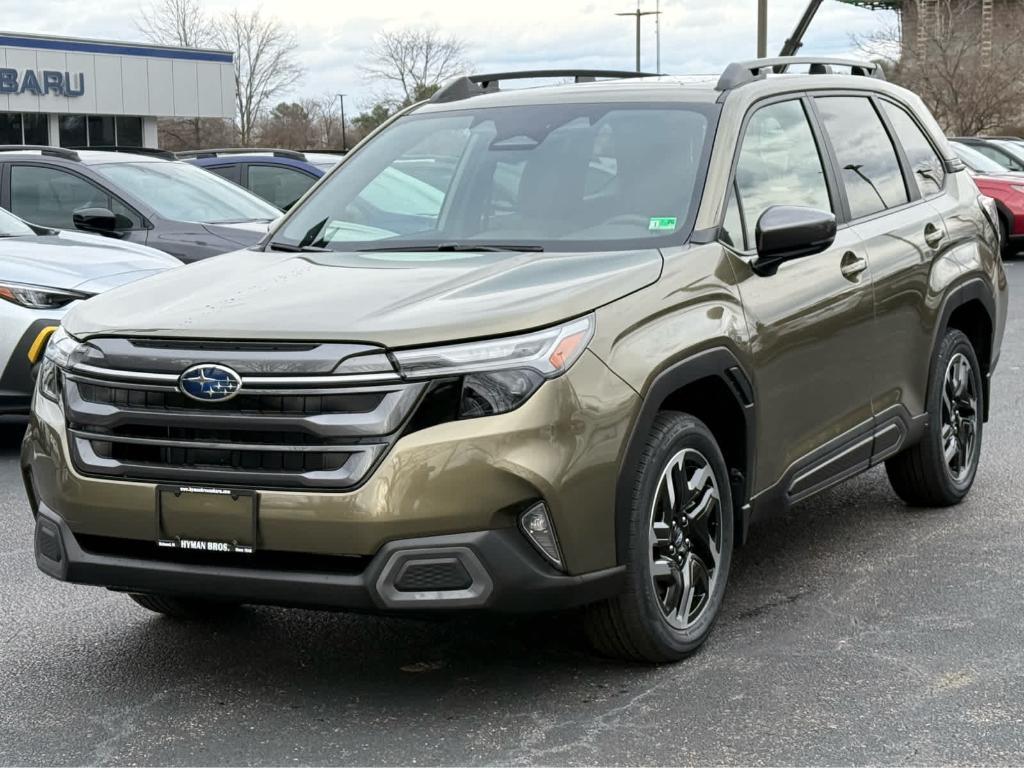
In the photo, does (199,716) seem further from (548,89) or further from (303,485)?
(548,89)

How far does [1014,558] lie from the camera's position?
575 centimetres

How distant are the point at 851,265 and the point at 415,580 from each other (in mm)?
2307

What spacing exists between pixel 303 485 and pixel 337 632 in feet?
4.00

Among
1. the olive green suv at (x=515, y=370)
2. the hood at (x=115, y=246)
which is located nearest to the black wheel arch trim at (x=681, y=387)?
the olive green suv at (x=515, y=370)

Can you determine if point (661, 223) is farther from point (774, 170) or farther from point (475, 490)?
point (475, 490)

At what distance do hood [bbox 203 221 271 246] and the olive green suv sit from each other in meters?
5.15

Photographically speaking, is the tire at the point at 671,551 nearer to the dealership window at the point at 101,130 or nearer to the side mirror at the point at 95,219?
the side mirror at the point at 95,219

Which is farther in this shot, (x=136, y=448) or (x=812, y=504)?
(x=812, y=504)

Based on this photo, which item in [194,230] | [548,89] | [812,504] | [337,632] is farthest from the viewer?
[194,230]

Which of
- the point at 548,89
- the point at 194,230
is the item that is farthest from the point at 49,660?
the point at 194,230

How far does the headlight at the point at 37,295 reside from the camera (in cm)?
801

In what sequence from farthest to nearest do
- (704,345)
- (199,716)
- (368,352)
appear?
(704,345), (199,716), (368,352)

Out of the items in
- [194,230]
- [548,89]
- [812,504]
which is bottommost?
[812,504]

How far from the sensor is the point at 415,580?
387 cm
